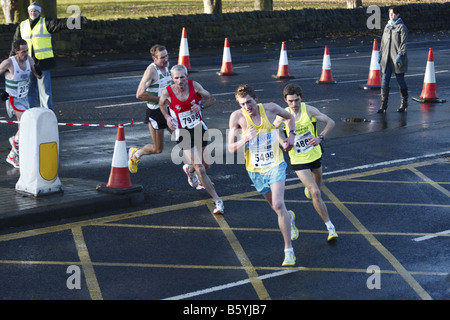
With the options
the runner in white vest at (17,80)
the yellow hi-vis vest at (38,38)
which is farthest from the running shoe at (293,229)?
the yellow hi-vis vest at (38,38)

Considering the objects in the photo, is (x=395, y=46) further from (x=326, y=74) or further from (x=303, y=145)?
(x=303, y=145)

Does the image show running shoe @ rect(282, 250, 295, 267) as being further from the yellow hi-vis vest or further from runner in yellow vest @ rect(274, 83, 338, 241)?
the yellow hi-vis vest

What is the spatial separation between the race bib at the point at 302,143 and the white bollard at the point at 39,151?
9.75 feet

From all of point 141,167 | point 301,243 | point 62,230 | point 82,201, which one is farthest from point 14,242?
point 141,167

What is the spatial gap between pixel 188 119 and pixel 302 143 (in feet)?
5.19

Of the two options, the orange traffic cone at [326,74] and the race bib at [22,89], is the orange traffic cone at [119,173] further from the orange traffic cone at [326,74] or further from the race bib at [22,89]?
the orange traffic cone at [326,74]

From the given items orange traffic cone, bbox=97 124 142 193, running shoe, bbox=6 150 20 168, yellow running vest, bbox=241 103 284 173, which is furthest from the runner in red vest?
running shoe, bbox=6 150 20 168

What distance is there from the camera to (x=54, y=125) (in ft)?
32.8

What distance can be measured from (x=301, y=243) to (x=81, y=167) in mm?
4447

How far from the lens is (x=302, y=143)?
883 centimetres

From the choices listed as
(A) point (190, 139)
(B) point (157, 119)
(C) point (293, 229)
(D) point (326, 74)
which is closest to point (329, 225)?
(C) point (293, 229)

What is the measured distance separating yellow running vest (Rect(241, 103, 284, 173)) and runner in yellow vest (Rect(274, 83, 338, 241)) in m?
0.39
